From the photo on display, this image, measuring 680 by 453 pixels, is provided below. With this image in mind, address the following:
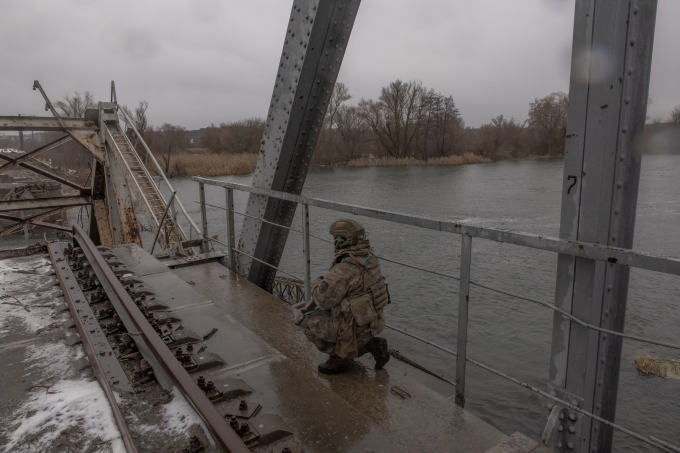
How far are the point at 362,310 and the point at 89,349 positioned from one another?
6.20ft

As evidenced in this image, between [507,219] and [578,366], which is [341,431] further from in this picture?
[507,219]

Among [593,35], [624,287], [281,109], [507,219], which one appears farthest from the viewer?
[507,219]

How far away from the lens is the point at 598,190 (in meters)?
2.33

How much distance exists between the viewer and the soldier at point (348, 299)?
2.92m

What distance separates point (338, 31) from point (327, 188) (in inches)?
908

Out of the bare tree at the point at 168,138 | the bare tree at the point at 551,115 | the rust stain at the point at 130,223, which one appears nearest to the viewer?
the rust stain at the point at 130,223

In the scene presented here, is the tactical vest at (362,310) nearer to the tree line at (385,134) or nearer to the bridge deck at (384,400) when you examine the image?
the bridge deck at (384,400)

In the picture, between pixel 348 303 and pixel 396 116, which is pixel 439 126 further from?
pixel 348 303

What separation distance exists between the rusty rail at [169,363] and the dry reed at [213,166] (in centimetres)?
3036

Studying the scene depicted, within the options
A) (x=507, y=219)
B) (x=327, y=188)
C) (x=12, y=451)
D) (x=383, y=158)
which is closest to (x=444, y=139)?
(x=383, y=158)

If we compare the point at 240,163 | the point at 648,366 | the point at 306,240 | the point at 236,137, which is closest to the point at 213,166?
the point at 240,163

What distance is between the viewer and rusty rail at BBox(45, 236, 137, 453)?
2.35m

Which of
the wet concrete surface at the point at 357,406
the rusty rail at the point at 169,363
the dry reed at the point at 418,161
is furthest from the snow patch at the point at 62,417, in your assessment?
the dry reed at the point at 418,161

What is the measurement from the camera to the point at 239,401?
8.87ft
